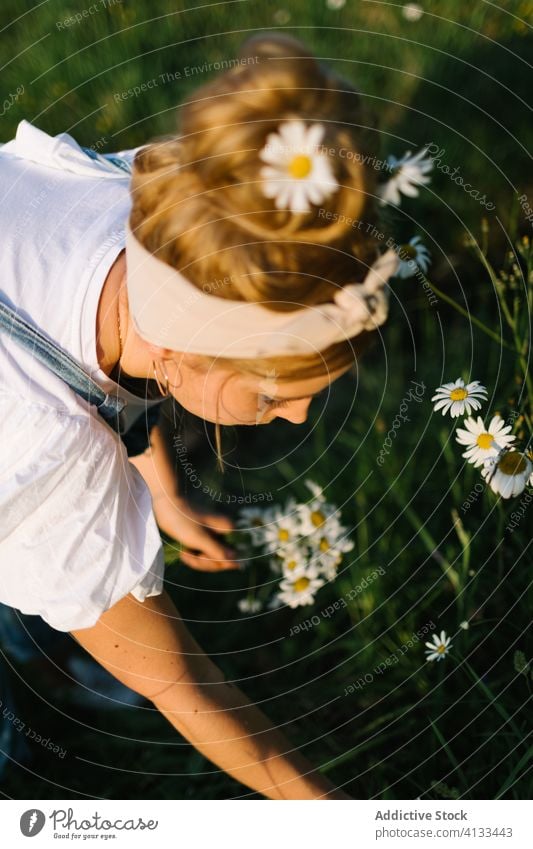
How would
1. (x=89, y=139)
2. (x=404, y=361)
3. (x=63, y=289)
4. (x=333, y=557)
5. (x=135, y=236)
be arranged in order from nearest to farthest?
(x=135, y=236)
(x=63, y=289)
(x=333, y=557)
(x=404, y=361)
(x=89, y=139)

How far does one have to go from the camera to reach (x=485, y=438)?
35.1 inches

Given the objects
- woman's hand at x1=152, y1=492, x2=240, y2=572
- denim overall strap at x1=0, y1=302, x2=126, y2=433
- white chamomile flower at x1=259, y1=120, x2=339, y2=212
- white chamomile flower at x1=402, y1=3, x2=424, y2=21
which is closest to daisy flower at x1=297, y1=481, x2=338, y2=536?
woman's hand at x1=152, y1=492, x2=240, y2=572

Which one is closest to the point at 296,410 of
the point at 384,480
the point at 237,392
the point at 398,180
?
the point at 237,392

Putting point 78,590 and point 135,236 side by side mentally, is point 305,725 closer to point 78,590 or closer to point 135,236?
point 78,590

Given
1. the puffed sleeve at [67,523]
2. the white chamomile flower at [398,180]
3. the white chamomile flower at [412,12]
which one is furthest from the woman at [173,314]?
the white chamomile flower at [412,12]

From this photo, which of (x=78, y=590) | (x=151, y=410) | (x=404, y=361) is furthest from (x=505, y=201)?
(x=78, y=590)

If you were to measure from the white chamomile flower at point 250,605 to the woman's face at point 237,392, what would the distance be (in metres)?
0.46

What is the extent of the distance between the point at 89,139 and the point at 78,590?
1.09 metres

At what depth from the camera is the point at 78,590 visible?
2.75 feet

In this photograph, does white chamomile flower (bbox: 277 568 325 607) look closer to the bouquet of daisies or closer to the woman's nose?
the bouquet of daisies

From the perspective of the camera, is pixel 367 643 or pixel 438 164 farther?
pixel 438 164

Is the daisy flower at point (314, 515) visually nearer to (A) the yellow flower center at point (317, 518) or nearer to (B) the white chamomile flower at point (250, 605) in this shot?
(A) the yellow flower center at point (317, 518)

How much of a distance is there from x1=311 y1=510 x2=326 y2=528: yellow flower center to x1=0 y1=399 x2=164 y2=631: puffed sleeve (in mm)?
363

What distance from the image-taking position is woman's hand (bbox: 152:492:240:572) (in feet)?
4.34
